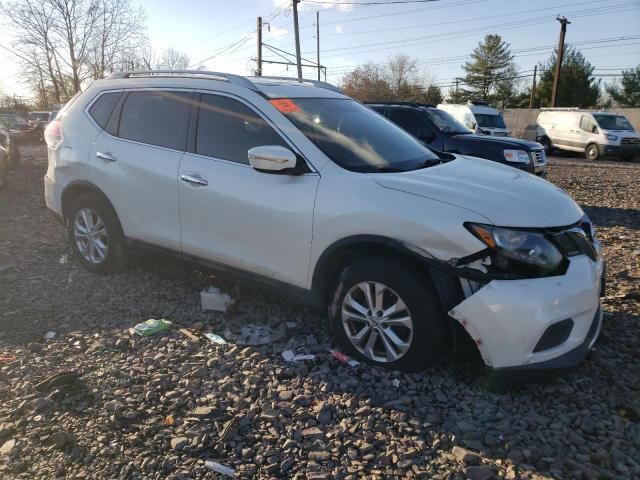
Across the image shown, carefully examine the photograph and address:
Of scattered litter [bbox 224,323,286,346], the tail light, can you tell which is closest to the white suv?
the tail light

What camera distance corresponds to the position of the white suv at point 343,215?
2.91m

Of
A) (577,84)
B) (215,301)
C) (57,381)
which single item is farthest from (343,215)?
(577,84)

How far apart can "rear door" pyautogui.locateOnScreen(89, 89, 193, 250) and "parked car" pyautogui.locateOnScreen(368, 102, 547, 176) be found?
183 inches

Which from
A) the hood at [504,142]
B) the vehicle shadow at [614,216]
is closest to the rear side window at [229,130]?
the hood at [504,142]

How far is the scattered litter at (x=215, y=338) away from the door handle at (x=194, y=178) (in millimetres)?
1128

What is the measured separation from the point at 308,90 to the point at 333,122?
1.97ft

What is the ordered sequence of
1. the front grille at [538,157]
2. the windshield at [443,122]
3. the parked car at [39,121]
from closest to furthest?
the front grille at [538,157] → the windshield at [443,122] → the parked car at [39,121]

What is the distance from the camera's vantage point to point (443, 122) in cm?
999

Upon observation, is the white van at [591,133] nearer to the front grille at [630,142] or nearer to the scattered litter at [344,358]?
the front grille at [630,142]

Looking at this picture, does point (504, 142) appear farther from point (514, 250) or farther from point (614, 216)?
point (514, 250)

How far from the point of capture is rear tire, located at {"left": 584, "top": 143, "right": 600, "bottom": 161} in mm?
20953

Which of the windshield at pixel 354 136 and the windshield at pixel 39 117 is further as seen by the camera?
the windshield at pixel 39 117

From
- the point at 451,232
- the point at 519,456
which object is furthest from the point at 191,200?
the point at 519,456

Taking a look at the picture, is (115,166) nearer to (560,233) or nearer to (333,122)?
(333,122)
